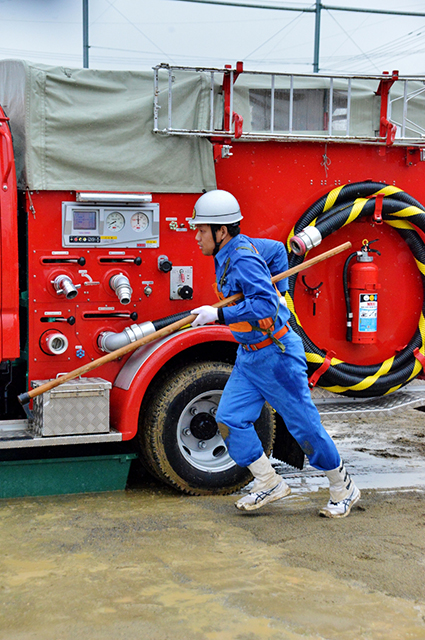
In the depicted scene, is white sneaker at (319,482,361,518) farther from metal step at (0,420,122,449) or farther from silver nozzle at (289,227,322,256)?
silver nozzle at (289,227,322,256)

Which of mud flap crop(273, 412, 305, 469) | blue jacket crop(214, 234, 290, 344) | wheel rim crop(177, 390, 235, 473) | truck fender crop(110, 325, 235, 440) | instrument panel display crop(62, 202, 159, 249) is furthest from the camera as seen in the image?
mud flap crop(273, 412, 305, 469)

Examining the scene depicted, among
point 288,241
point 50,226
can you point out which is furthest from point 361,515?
point 50,226

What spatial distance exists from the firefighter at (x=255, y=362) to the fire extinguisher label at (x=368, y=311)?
113 cm

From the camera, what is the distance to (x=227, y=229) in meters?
4.69

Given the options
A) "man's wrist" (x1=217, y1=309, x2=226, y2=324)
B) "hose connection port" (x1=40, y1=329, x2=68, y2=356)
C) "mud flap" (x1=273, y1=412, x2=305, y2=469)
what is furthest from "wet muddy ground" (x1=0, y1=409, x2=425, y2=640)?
"man's wrist" (x1=217, y1=309, x2=226, y2=324)

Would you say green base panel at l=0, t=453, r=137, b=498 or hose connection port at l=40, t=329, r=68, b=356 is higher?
hose connection port at l=40, t=329, r=68, b=356

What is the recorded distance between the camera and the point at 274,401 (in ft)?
15.6

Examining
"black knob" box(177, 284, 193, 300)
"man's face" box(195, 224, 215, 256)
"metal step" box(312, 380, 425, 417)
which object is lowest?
"metal step" box(312, 380, 425, 417)

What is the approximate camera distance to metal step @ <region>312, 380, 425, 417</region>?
5.70 m

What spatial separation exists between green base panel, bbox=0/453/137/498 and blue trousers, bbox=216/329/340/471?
0.94m

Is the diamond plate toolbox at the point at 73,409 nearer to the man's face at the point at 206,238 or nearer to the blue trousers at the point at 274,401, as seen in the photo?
the blue trousers at the point at 274,401

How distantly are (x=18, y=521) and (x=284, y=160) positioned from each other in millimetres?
3265

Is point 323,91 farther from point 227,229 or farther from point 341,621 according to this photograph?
point 341,621

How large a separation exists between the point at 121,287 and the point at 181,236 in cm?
66
